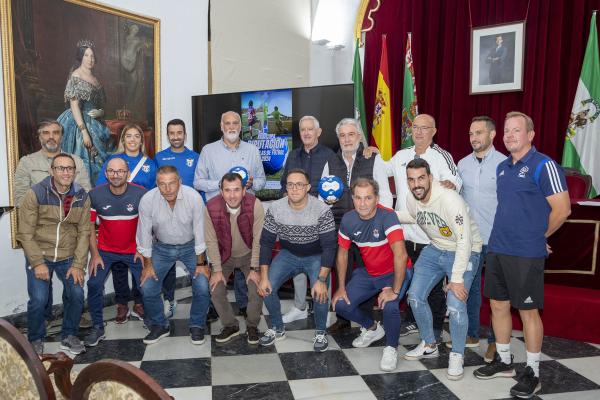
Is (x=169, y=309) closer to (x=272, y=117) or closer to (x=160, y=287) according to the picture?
(x=160, y=287)

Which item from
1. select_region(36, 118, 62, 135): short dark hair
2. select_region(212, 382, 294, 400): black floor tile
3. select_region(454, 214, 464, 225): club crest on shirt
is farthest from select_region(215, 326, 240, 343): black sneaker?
select_region(36, 118, 62, 135): short dark hair

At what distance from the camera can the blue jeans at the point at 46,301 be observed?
3.11 meters

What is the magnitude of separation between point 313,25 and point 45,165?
14.2ft

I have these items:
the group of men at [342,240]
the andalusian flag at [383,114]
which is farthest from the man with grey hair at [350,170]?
the andalusian flag at [383,114]

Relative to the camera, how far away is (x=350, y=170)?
140 inches

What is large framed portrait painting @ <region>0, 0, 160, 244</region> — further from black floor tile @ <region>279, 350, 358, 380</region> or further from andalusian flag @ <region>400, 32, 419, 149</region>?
andalusian flag @ <region>400, 32, 419, 149</region>

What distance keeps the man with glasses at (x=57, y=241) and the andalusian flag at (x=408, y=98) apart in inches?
149

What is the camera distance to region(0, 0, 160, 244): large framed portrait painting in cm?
352

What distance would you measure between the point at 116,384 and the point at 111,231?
268cm

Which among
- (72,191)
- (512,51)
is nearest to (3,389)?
(72,191)

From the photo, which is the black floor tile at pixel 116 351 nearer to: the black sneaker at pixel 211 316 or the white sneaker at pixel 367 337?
the black sneaker at pixel 211 316

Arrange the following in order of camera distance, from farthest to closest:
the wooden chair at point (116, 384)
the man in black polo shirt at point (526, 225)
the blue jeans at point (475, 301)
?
the blue jeans at point (475, 301), the man in black polo shirt at point (526, 225), the wooden chair at point (116, 384)

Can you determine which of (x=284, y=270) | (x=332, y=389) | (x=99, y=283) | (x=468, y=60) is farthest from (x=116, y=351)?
(x=468, y=60)

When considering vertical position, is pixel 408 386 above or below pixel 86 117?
below
